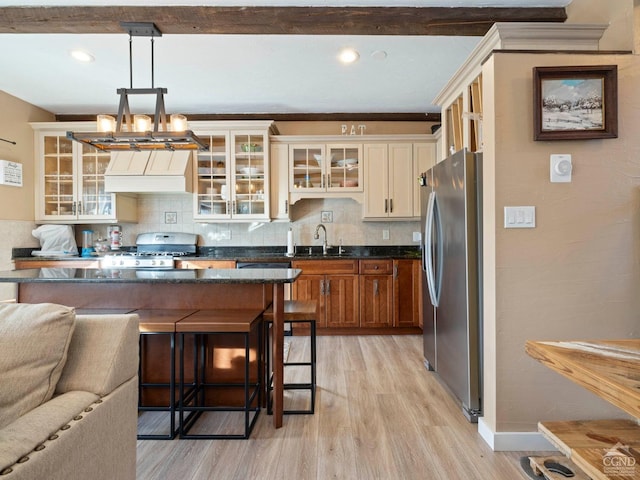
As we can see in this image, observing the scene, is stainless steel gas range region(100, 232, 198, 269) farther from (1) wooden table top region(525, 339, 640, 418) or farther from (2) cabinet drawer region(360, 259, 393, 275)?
(1) wooden table top region(525, 339, 640, 418)

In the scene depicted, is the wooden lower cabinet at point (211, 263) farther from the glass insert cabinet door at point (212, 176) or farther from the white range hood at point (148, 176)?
the white range hood at point (148, 176)

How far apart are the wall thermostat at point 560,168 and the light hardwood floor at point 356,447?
4.80ft

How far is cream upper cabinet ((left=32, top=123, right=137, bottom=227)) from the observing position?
4.18 metres

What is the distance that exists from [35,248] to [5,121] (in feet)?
4.76

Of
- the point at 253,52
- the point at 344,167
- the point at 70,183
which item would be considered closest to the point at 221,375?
the point at 253,52

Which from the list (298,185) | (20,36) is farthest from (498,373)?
(20,36)

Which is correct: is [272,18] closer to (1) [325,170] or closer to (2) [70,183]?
(1) [325,170]

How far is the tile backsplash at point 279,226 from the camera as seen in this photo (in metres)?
4.55

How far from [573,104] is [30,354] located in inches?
100

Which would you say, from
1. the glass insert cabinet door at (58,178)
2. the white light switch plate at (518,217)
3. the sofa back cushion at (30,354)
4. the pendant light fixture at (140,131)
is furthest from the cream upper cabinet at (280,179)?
the sofa back cushion at (30,354)

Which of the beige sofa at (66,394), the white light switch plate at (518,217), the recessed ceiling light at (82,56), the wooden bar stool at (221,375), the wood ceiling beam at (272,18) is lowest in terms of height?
the wooden bar stool at (221,375)

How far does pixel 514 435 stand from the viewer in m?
1.83

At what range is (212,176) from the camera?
4.27 m

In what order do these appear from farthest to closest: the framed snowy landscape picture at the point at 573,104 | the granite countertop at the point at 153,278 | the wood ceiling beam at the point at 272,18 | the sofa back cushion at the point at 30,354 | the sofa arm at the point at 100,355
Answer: the wood ceiling beam at the point at 272,18 < the granite countertop at the point at 153,278 < the framed snowy landscape picture at the point at 573,104 < the sofa arm at the point at 100,355 < the sofa back cushion at the point at 30,354
